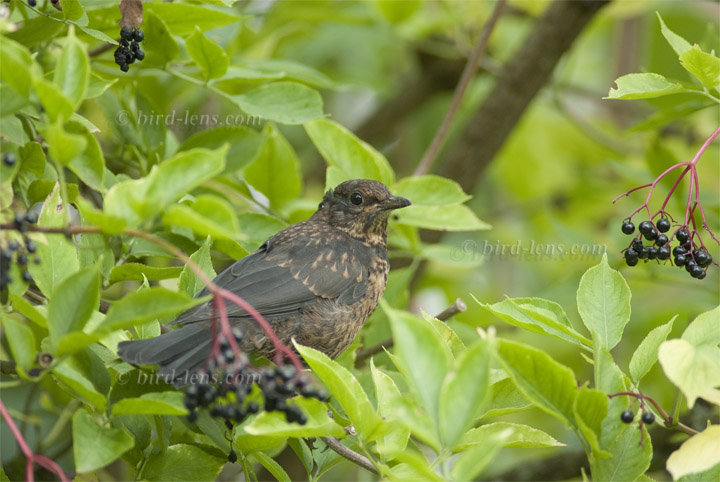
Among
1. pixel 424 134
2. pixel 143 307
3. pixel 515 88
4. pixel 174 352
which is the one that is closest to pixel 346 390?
pixel 143 307

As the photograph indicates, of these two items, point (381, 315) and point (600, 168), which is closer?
point (381, 315)

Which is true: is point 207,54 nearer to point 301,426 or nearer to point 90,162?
point 90,162

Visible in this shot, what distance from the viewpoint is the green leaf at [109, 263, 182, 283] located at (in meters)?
2.46

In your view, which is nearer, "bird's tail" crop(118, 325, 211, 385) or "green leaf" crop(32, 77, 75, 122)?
"green leaf" crop(32, 77, 75, 122)

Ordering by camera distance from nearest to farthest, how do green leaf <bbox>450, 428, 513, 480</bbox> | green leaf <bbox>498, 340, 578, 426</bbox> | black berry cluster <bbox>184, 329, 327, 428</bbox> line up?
green leaf <bbox>450, 428, 513, 480</bbox> < black berry cluster <bbox>184, 329, 327, 428</bbox> < green leaf <bbox>498, 340, 578, 426</bbox>

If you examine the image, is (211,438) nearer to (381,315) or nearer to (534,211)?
(381,315)

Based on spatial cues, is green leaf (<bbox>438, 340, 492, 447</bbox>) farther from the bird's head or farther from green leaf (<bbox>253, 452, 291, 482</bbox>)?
the bird's head

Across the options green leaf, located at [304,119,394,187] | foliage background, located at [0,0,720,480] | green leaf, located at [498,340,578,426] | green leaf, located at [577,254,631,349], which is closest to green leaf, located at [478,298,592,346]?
green leaf, located at [577,254,631,349]

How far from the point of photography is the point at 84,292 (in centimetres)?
187

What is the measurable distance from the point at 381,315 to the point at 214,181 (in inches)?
33.0

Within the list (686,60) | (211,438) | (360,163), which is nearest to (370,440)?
(211,438)

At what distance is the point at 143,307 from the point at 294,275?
1318 millimetres

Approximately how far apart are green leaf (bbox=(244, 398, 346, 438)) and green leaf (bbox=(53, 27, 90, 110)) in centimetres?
75

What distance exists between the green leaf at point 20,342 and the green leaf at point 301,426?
1.62 ft
